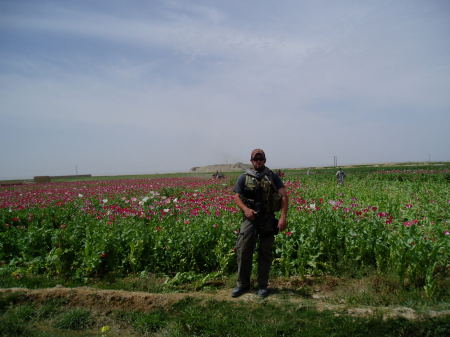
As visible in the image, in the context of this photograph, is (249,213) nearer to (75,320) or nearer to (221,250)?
(221,250)

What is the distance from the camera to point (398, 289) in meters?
4.64

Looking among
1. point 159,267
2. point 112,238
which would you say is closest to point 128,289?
point 159,267

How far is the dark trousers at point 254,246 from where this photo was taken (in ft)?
15.2

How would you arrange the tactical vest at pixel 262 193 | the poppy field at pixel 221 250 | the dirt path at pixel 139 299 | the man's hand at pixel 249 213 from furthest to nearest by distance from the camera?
1. the poppy field at pixel 221 250
2. the tactical vest at pixel 262 193
3. the man's hand at pixel 249 213
4. the dirt path at pixel 139 299

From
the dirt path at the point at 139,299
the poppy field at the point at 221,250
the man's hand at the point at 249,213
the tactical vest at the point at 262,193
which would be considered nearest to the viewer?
the dirt path at the point at 139,299

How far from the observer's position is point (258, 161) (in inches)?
183

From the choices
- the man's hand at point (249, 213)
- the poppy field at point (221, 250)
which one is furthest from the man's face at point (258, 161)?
the poppy field at point (221, 250)

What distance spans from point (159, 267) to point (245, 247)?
2328mm

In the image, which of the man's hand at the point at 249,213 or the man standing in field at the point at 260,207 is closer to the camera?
the man's hand at the point at 249,213

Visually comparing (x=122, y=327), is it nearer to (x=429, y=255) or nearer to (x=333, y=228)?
(x=333, y=228)

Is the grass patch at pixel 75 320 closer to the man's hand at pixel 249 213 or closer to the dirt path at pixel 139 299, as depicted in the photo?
the dirt path at pixel 139 299

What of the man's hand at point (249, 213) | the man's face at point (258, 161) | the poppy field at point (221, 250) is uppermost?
the man's face at point (258, 161)

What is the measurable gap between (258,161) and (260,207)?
Answer: 27.2 inches

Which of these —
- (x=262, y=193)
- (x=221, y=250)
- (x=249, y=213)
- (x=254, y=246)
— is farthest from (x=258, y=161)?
(x=221, y=250)
